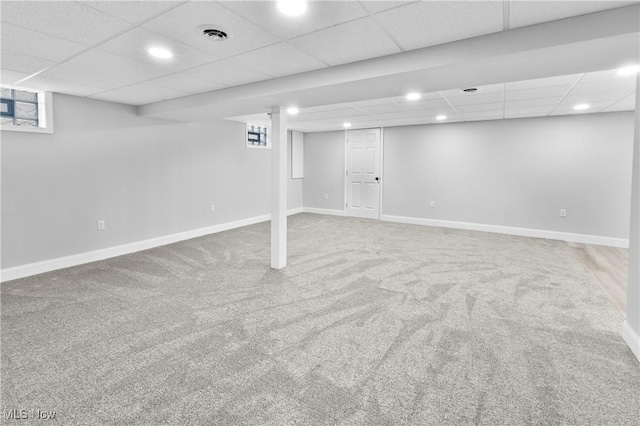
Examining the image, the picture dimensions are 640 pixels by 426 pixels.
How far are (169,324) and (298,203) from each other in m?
6.47

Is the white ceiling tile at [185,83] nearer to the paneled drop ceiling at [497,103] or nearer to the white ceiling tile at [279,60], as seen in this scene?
the white ceiling tile at [279,60]

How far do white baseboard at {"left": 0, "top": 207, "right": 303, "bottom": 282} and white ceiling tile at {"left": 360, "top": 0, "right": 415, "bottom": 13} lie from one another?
15.3 feet

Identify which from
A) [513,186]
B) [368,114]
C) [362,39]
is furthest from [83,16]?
[513,186]

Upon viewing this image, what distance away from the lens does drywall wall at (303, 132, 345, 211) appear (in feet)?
28.0

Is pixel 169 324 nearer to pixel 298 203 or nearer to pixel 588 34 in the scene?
pixel 588 34

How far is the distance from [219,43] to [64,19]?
0.95 meters

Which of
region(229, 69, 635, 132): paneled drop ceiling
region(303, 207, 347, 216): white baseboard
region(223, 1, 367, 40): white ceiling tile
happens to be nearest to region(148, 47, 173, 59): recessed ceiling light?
region(223, 1, 367, 40): white ceiling tile

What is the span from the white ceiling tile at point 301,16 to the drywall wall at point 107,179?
11.5ft

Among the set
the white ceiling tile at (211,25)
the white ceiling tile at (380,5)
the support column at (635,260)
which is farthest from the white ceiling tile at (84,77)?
the support column at (635,260)

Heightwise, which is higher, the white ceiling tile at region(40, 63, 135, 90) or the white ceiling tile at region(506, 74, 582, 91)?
the white ceiling tile at region(506, 74, 582, 91)

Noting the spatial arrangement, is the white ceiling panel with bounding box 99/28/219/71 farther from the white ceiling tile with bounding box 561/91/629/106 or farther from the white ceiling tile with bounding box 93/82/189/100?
the white ceiling tile with bounding box 561/91/629/106

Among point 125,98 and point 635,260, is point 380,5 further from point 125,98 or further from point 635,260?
point 125,98

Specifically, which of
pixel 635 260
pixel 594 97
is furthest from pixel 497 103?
pixel 635 260

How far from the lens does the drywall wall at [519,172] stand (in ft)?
18.2
